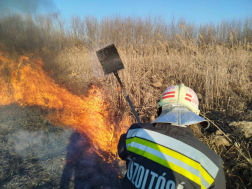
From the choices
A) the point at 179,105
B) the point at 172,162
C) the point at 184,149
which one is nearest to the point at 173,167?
the point at 172,162

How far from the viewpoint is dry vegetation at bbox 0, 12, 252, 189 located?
4.00 m

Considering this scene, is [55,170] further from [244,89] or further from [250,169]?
[244,89]

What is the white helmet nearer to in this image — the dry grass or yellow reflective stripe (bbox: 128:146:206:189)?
yellow reflective stripe (bbox: 128:146:206:189)

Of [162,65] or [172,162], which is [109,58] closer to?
[172,162]

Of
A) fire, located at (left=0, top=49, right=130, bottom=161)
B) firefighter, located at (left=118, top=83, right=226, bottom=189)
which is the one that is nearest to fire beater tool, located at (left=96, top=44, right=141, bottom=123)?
fire, located at (left=0, top=49, right=130, bottom=161)

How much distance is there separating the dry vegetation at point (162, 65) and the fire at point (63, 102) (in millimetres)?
629

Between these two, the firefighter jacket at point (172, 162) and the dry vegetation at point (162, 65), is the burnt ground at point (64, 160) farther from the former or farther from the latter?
the firefighter jacket at point (172, 162)

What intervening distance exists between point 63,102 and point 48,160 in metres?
2.81

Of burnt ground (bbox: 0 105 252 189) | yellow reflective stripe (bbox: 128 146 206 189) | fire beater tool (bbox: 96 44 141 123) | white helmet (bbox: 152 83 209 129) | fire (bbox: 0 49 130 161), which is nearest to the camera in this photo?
yellow reflective stripe (bbox: 128 146 206 189)

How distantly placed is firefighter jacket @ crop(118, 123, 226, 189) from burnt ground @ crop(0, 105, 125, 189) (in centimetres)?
186

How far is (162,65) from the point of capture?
7613 millimetres

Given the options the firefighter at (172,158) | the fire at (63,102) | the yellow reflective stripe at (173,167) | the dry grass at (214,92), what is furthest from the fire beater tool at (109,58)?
the yellow reflective stripe at (173,167)

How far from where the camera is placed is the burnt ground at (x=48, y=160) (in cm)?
287

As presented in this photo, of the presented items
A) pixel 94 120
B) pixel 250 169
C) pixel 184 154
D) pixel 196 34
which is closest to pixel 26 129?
pixel 94 120
